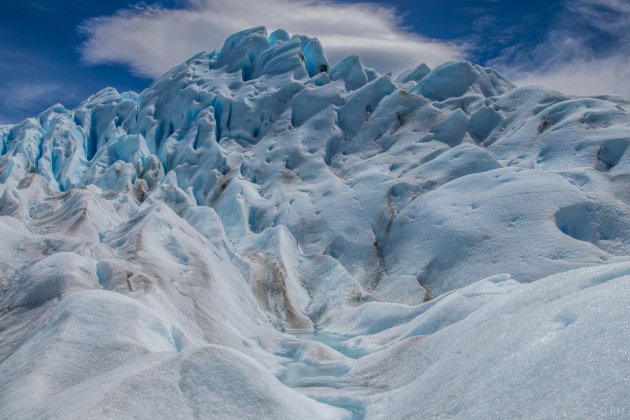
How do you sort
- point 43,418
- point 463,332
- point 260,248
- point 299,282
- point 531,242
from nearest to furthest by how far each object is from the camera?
point 43,418, point 463,332, point 531,242, point 299,282, point 260,248

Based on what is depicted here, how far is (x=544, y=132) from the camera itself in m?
30.5

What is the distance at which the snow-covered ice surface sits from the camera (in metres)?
7.50

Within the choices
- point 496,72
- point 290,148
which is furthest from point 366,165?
point 496,72

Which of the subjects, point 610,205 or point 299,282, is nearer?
point 610,205

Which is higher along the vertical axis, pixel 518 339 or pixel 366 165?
pixel 518 339

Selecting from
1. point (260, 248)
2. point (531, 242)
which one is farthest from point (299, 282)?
point (531, 242)

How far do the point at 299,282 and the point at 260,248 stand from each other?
3.30 meters

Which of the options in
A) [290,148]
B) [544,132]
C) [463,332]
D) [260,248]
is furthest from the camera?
[290,148]

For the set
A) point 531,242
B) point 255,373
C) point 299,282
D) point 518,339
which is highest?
point 518,339

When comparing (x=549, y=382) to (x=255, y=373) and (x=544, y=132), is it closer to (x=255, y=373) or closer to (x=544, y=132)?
(x=255, y=373)

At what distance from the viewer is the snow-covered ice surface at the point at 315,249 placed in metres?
7.50

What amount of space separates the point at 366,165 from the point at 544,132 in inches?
413

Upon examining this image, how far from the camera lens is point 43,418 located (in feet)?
22.9

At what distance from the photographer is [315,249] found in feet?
90.3
